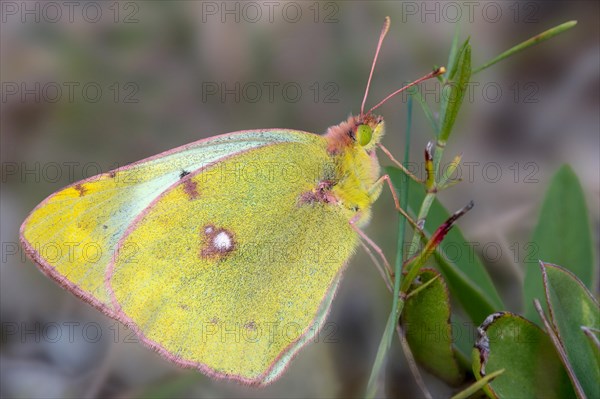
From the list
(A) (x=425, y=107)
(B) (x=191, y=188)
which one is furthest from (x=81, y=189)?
(A) (x=425, y=107)

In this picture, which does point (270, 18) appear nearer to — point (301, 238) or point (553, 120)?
point (553, 120)

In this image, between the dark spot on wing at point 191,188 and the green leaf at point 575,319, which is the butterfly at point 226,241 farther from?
the green leaf at point 575,319

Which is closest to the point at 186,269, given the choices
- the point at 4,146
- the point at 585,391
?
the point at 585,391

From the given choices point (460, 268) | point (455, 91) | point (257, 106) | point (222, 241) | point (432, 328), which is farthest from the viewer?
point (257, 106)

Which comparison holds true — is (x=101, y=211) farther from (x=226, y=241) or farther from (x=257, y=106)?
(x=257, y=106)

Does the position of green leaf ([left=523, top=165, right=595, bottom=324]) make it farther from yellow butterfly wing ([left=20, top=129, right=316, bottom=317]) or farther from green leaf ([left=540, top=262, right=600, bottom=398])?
yellow butterfly wing ([left=20, top=129, right=316, bottom=317])

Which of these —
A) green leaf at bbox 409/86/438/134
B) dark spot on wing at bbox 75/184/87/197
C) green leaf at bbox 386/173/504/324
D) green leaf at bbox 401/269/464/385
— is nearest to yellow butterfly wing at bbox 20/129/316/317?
dark spot on wing at bbox 75/184/87/197
